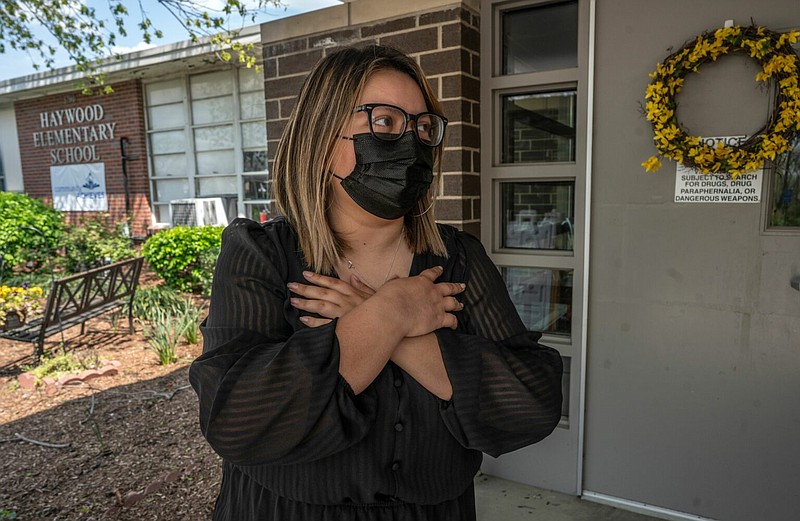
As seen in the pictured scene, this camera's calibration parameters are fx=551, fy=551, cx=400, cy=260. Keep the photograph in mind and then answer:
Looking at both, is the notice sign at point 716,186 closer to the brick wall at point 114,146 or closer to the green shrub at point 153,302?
the green shrub at point 153,302

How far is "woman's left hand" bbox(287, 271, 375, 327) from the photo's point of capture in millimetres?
1182

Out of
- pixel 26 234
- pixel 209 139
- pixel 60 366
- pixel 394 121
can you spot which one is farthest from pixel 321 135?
pixel 26 234

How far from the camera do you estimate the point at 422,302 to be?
4.05 ft

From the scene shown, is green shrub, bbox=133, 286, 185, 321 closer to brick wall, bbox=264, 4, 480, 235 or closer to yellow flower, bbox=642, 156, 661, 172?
brick wall, bbox=264, 4, 480, 235

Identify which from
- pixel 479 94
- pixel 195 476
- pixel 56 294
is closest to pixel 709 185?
pixel 479 94

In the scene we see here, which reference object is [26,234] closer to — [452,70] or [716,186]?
[452,70]

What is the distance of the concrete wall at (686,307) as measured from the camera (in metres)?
2.37

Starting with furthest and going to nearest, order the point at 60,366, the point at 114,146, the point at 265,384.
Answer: the point at 114,146
the point at 60,366
the point at 265,384

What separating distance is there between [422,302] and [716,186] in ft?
6.01

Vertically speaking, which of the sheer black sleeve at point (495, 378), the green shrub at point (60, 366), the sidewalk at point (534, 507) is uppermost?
the sheer black sleeve at point (495, 378)

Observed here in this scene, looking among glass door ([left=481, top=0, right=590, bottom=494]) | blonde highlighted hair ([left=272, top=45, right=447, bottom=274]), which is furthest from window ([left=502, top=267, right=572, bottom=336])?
blonde highlighted hair ([left=272, top=45, right=447, bottom=274])

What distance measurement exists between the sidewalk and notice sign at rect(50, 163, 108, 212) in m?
9.75

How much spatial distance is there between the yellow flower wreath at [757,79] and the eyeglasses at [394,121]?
1459mm

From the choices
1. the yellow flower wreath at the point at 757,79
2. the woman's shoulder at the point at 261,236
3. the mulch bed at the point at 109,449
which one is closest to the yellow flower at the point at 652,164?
the yellow flower wreath at the point at 757,79
